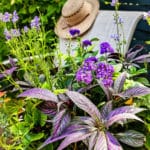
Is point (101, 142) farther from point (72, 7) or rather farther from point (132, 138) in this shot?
point (72, 7)

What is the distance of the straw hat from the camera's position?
3088 mm

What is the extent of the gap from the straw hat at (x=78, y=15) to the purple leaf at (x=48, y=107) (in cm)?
158

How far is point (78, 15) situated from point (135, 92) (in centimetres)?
172

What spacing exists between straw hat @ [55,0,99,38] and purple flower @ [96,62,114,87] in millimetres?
1550

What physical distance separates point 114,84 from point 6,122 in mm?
444

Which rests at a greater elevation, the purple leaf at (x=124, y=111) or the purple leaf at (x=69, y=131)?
the purple leaf at (x=124, y=111)

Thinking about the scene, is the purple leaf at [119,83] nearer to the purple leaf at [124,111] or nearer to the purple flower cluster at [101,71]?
the purple flower cluster at [101,71]

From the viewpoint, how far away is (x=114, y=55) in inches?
75.9

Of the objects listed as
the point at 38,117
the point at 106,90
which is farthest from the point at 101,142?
the point at 38,117

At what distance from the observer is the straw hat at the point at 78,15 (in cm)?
309

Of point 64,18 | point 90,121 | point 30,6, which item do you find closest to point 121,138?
point 90,121

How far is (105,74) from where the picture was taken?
1.53 m

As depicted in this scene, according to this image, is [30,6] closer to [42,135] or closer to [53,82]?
[53,82]

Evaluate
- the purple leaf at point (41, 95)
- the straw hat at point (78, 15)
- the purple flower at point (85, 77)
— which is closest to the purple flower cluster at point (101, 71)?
the purple flower at point (85, 77)
